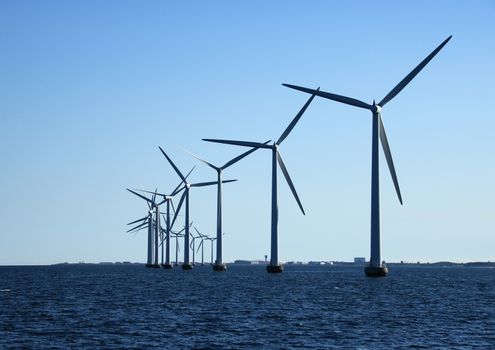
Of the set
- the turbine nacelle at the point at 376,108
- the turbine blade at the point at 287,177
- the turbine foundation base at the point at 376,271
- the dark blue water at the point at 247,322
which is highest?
the turbine nacelle at the point at 376,108

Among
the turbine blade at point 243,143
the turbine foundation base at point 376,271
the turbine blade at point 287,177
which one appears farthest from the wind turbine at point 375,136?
the turbine blade at point 243,143

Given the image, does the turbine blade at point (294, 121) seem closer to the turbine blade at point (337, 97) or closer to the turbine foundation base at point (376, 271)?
the turbine blade at point (337, 97)

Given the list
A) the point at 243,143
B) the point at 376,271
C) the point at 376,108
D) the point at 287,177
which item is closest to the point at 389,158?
the point at 376,108

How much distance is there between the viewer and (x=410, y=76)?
123 meters

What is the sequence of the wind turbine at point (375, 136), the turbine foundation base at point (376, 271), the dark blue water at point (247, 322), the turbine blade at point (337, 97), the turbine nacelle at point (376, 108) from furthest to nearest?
the turbine foundation base at point (376, 271) < the turbine nacelle at point (376, 108) < the turbine blade at point (337, 97) < the wind turbine at point (375, 136) < the dark blue water at point (247, 322)

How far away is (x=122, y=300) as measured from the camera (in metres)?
98.5

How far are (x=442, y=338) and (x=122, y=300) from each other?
4837 centimetres

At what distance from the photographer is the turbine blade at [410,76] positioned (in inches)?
4490

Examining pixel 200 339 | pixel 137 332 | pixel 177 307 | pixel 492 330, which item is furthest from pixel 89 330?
pixel 492 330

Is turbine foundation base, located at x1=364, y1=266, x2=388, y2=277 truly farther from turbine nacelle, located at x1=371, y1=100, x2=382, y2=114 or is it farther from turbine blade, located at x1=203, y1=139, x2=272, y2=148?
turbine blade, located at x1=203, y1=139, x2=272, y2=148

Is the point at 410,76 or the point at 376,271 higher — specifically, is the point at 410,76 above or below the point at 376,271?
above

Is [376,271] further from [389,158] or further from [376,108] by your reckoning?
[376,108]

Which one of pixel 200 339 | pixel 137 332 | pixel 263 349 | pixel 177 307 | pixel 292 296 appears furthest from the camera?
pixel 292 296

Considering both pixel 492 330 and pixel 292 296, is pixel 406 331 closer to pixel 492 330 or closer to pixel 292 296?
pixel 492 330
